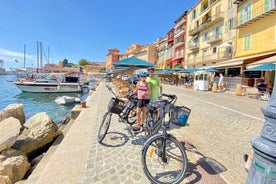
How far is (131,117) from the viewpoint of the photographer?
4.59 m

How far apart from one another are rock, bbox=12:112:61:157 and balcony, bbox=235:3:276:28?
2028cm

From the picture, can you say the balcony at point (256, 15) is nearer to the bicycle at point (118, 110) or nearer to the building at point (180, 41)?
the building at point (180, 41)

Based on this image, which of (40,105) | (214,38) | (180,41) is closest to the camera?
(40,105)

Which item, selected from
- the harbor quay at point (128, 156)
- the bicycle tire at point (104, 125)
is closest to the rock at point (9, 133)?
the harbor quay at point (128, 156)

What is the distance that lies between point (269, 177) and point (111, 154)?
9.28ft

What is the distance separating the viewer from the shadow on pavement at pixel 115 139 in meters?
3.96

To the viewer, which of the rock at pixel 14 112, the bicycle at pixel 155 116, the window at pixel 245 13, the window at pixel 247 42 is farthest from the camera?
the window at pixel 247 42

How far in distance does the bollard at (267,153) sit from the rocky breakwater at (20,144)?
14.2ft

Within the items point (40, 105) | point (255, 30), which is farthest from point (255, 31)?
point (40, 105)

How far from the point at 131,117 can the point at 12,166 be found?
9.53ft

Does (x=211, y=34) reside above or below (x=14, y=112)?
above

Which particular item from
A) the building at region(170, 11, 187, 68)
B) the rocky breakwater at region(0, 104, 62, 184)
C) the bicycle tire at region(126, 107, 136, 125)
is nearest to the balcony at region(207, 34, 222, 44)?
the building at region(170, 11, 187, 68)

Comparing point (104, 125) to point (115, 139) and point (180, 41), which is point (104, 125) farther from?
point (180, 41)

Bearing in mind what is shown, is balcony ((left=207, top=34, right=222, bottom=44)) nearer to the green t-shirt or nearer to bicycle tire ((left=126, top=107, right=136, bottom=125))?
the green t-shirt
